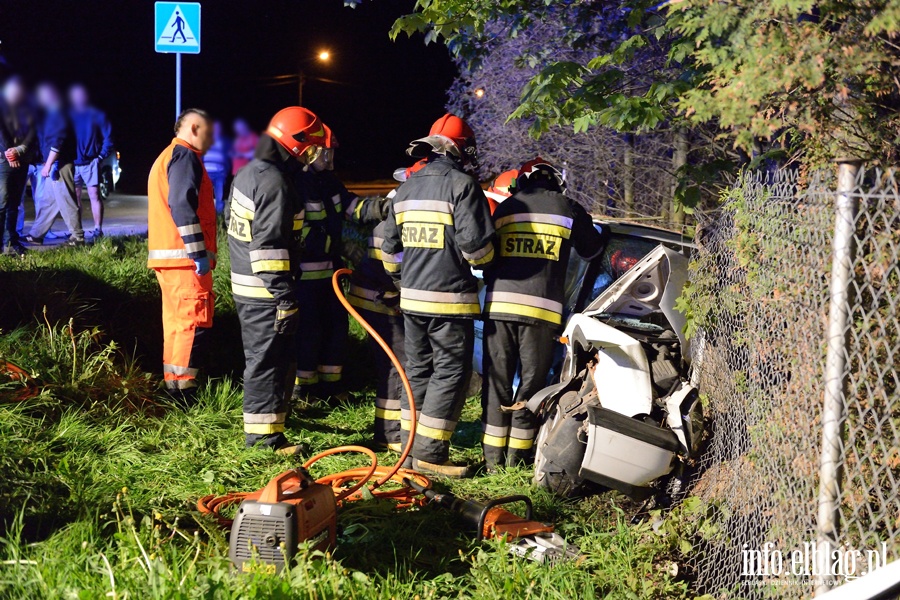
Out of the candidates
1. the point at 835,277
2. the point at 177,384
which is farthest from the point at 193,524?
the point at 835,277

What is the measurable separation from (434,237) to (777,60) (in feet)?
7.95

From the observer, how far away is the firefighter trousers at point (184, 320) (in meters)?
5.59

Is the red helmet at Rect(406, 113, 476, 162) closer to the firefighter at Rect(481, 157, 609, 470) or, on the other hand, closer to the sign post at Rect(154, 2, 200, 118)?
the firefighter at Rect(481, 157, 609, 470)

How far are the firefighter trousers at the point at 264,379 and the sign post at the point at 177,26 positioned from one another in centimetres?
374

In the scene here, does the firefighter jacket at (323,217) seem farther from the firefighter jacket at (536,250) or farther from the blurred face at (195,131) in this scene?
the firefighter jacket at (536,250)

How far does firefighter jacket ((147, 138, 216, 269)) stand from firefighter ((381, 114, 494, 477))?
1339 mm

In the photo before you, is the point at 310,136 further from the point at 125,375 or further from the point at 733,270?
the point at 733,270

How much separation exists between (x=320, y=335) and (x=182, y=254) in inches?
44.3

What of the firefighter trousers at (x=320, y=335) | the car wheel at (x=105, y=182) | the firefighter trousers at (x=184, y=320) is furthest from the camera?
the car wheel at (x=105, y=182)

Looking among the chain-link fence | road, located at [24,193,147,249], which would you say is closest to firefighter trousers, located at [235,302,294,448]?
the chain-link fence

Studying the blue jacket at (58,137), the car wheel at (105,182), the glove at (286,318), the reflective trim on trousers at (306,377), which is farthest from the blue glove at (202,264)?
the car wheel at (105,182)

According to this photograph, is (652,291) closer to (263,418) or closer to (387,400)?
(387,400)

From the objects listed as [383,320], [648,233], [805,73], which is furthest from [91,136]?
[805,73]

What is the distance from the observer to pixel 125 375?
5.86 metres
